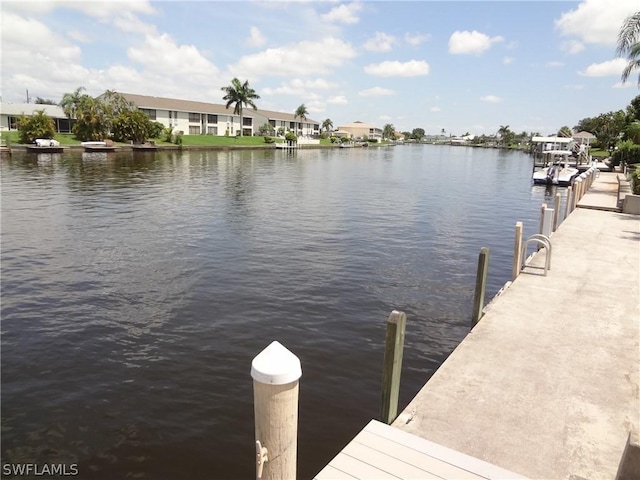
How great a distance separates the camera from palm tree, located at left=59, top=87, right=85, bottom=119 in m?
78.1

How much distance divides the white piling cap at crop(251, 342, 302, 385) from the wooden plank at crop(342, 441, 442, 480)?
5.24 feet

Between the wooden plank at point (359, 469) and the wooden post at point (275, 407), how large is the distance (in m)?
0.65

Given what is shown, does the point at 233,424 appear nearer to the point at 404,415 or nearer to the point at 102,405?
the point at 102,405

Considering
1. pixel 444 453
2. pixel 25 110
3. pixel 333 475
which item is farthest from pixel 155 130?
pixel 444 453

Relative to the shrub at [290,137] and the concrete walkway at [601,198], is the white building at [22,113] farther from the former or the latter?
the concrete walkway at [601,198]

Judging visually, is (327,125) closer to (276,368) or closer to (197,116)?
(197,116)

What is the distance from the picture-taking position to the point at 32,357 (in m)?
8.94

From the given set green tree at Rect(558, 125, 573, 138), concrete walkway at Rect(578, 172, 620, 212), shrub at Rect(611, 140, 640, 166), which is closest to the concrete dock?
concrete walkway at Rect(578, 172, 620, 212)

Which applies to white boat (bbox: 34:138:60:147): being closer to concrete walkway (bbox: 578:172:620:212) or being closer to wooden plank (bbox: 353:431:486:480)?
concrete walkway (bbox: 578:172:620:212)

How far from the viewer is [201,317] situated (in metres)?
10.9

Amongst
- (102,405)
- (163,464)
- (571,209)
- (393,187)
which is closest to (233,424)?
(163,464)

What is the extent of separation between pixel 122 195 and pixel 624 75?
3626 cm

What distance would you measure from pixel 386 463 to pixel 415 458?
1.03ft

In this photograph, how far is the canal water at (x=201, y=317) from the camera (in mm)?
6852
